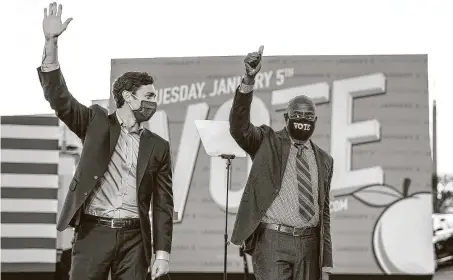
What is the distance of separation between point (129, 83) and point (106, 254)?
806 millimetres

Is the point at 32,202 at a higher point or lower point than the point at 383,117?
lower

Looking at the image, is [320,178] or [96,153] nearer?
[96,153]

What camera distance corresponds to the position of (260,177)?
10.6 feet

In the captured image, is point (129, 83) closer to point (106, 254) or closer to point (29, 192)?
point (106, 254)

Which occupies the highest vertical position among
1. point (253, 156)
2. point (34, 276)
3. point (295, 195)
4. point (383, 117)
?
point (383, 117)

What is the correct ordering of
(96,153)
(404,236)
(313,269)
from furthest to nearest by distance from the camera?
1. (404,236)
2. (313,269)
3. (96,153)

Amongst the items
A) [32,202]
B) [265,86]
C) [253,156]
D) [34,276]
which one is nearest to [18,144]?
[32,202]

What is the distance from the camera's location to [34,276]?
265 inches

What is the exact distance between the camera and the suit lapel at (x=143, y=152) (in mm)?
2729

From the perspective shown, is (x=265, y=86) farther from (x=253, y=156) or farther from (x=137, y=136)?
(x=137, y=136)

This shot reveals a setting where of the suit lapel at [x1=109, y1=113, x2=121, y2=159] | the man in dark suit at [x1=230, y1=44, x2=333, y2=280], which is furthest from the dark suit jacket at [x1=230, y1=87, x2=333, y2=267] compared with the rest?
the suit lapel at [x1=109, y1=113, x2=121, y2=159]

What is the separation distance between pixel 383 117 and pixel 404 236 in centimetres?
130

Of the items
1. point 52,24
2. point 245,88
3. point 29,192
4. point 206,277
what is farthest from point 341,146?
point 52,24

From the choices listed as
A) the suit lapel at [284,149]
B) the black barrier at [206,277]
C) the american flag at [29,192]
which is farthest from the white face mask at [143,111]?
the american flag at [29,192]
